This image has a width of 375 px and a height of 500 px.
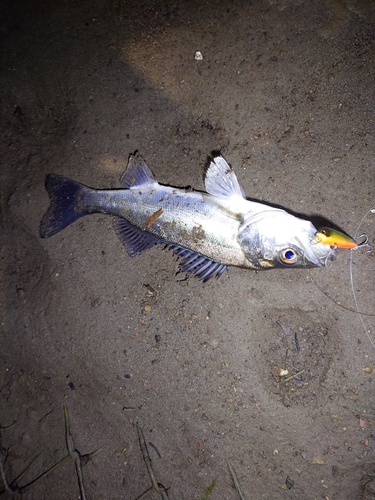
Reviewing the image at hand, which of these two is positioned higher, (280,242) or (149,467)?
(280,242)

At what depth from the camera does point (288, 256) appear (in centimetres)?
253

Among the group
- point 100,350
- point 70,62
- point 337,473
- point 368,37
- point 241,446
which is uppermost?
point 70,62

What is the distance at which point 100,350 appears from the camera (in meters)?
3.17

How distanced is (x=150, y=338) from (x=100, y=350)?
0.52 meters

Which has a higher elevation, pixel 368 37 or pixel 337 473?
pixel 368 37

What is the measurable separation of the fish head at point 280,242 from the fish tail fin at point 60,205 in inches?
62.5

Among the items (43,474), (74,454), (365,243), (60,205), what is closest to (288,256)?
(365,243)

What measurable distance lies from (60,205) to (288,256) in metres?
2.16

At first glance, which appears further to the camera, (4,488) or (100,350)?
(100,350)

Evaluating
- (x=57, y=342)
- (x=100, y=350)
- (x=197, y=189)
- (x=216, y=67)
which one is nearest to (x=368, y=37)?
(x=216, y=67)

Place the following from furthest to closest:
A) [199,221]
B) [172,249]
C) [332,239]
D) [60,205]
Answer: [60,205], [172,249], [199,221], [332,239]

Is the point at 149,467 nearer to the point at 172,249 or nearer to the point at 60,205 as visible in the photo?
the point at 172,249

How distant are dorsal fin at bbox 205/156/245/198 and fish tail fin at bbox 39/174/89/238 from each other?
1204 mm

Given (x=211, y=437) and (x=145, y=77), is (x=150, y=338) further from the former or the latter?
(x=145, y=77)
